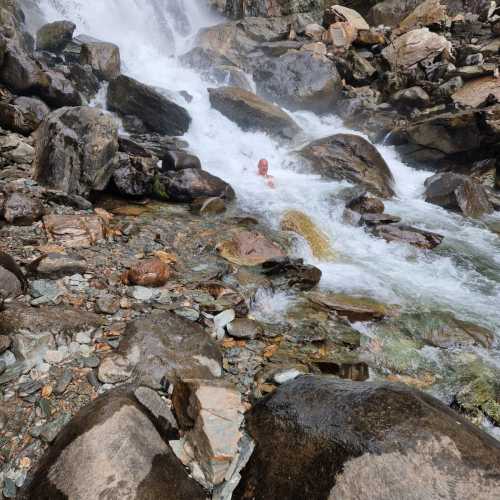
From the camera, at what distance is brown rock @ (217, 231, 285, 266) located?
6.34 meters

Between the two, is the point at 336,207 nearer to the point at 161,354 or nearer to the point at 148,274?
the point at 148,274

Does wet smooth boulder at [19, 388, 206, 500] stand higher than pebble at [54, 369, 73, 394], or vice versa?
wet smooth boulder at [19, 388, 206, 500]

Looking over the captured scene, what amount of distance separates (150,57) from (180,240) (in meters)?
17.4

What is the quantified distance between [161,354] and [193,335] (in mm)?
499

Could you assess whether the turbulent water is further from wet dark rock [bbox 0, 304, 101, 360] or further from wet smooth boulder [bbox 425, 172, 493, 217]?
wet dark rock [bbox 0, 304, 101, 360]

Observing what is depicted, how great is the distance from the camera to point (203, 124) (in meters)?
14.0

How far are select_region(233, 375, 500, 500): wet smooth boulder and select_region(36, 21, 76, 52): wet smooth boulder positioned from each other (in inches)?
677

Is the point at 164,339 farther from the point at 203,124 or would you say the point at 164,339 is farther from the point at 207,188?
the point at 203,124

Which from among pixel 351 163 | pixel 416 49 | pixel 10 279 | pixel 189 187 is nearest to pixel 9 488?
pixel 10 279

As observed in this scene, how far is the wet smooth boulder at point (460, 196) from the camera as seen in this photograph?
421 inches

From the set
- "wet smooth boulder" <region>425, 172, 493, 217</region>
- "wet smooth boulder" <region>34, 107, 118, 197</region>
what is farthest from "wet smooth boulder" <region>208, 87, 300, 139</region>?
"wet smooth boulder" <region>34, 107, 118, 197</region>

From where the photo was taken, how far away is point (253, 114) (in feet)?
47.5

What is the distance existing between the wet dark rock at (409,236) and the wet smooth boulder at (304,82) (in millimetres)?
11708

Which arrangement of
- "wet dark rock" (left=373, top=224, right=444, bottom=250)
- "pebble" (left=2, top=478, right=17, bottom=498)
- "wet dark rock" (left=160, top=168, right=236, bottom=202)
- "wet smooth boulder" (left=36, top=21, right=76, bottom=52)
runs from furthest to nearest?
"wet smooth boulder" (left=36, top=21, right=76, bottom=52), "wet dark rock" (left=160, top=168, right=236, bottom=202), "wet dark rock" (left=373, top=224, right=444, bottom=250), "pebble" (left=2, top=478, right=17, bottom=498)
